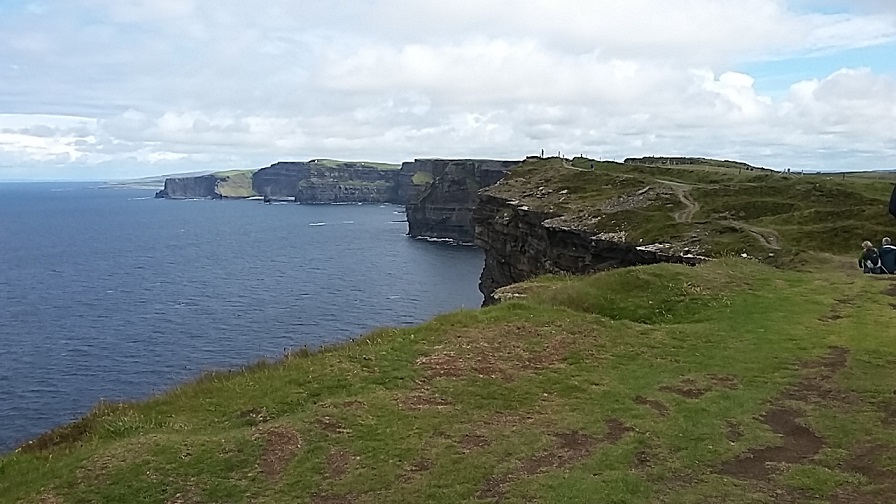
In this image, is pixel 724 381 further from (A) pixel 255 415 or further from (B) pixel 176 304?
(B) pixel 176 304

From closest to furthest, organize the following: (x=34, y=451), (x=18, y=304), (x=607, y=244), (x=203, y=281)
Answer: (x=34, y=451), (x=607, y=244), (x=18, y=304), (x=203, y=281)

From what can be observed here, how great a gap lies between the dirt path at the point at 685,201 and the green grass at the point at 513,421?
29.0 meters

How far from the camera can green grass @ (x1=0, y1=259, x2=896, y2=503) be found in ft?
34.9

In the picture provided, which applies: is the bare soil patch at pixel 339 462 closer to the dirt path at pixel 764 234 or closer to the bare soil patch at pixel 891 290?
the bare soil patch at pixel 891 290

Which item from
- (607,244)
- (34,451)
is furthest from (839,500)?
(607,244)

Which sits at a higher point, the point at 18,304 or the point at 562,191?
the point at 562,191

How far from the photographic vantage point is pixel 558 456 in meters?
11.6

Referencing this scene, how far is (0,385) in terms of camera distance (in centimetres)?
6019

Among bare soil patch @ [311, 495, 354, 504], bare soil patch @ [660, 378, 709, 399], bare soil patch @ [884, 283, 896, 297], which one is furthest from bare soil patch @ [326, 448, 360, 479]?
bare soil patch @ [884, 283, 896, 297]

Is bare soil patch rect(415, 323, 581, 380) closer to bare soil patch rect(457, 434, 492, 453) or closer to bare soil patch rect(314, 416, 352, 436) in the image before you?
bare soil patch rect(314, 416, 352, 436)

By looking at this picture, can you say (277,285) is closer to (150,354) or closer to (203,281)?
(203,281)

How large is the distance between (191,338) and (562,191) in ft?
129

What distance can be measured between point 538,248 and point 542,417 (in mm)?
45167

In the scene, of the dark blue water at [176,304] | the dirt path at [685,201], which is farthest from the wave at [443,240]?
the dirt path at [685,201]
